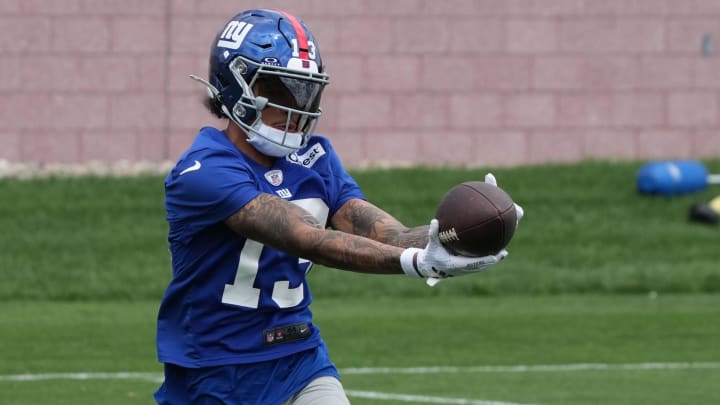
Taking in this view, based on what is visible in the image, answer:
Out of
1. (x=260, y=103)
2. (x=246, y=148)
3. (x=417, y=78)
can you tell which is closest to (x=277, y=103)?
(x=260, y=103)

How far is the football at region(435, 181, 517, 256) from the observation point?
16.3ft

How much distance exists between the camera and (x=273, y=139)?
219 inches

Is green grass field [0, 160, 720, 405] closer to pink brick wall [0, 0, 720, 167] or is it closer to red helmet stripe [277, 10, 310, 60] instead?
pink brick wall [0, 0, 720, 167]

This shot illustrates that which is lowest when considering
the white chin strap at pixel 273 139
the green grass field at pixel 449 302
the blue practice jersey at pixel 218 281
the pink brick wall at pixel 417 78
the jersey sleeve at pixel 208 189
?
the green grass field at pixel 449 302

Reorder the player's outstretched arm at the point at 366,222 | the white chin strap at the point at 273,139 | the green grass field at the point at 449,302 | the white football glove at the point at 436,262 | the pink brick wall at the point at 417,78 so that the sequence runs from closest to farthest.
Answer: the white football glove at the point at 436,262 < the white chin strap at the point at 273,139 < the player's outstretched arm at the point at 366,222 < the green grass field at the point at 449,302 < the pink brick wall at the point at 417,78

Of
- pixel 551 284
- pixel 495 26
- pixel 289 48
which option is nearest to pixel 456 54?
pixel 495 26

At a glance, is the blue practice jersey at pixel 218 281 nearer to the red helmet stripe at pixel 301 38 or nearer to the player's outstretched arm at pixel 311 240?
the player's outstretched arm at pixel 311 240

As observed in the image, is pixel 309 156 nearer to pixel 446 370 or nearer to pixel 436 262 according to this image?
pixel 436 262

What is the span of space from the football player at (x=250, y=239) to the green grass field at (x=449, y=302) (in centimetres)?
400

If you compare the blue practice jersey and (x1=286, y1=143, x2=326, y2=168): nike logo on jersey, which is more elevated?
(x1=286, y1=143, x2=326, y2=168): nike logo on jersey

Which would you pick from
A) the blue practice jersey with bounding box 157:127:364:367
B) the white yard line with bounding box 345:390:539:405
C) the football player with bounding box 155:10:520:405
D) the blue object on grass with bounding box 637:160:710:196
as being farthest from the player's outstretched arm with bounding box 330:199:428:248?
the blue object on grass with bounding box 637:160:710:196

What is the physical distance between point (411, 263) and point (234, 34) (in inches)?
54.9

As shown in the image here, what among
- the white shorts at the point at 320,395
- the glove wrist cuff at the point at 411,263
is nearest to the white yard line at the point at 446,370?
the white shorts at the point at 320,395

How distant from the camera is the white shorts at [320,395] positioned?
5547mm
